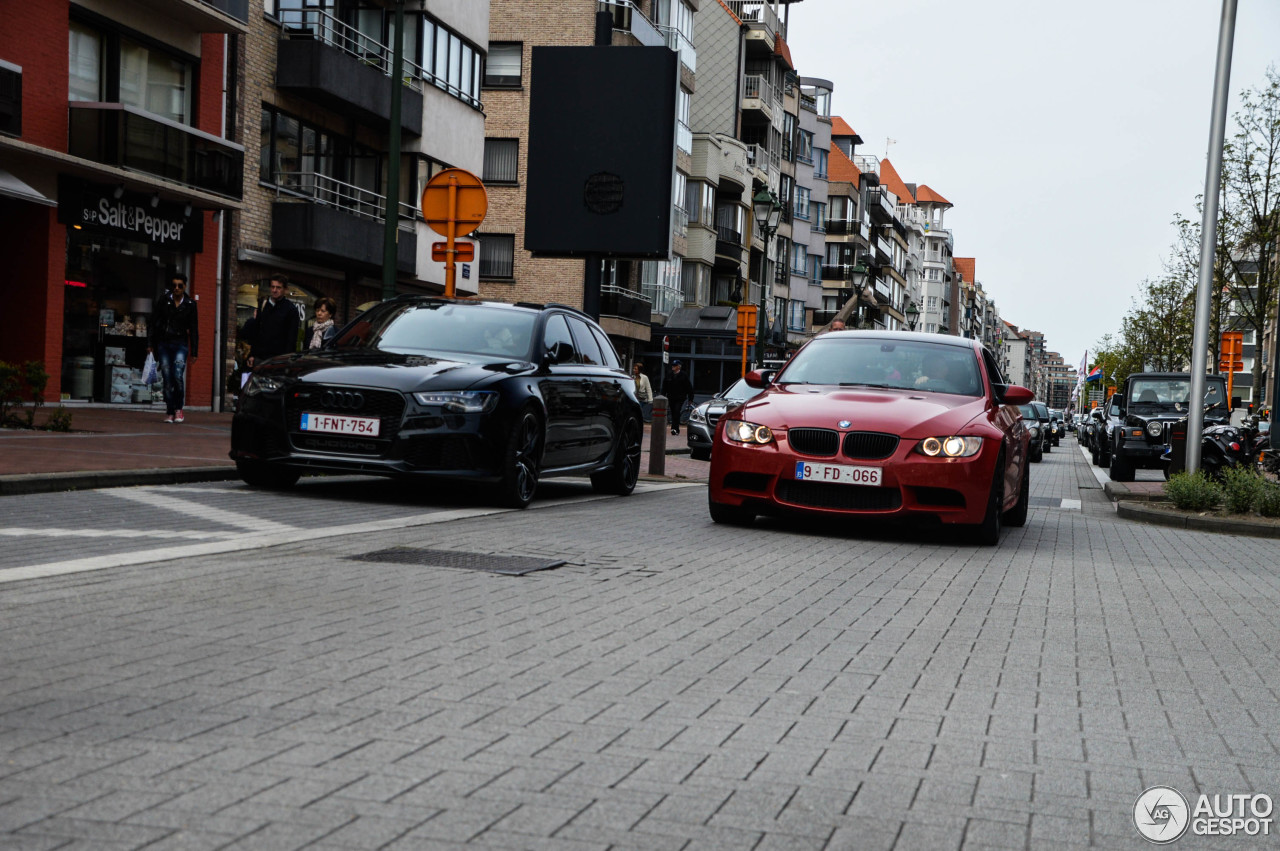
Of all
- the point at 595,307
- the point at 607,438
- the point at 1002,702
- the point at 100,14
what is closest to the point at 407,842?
the point at 1002,702

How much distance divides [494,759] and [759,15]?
231 feet

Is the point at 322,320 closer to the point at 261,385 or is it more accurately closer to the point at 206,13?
the point at 261,385

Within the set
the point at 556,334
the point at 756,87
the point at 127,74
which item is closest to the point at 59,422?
the point at 556,334

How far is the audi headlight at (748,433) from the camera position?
33.7ft

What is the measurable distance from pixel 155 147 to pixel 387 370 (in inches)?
580

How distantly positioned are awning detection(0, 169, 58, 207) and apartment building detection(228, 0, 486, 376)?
234 inches

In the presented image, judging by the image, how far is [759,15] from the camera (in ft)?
232

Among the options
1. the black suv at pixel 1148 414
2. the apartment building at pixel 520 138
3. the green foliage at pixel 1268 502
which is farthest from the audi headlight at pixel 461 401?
the apartment building at pixel 520 138

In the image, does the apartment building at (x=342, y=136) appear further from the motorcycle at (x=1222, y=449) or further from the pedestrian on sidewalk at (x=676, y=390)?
the motorcycle at (x=1222, y=449)

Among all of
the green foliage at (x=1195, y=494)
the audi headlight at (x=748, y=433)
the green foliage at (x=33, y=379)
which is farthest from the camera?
the green foliage at (x=33, y=379)

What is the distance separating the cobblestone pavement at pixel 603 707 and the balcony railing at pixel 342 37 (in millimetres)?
23076

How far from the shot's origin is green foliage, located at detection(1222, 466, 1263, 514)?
14.4 metres

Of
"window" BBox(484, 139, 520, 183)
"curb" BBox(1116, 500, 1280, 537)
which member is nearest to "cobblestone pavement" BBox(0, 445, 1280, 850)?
"curb" BBox(1116, 500, 1280, 537)

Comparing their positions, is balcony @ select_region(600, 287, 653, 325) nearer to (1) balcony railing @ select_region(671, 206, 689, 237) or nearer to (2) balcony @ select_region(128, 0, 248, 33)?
(1) balcony railing @ select_region(671, 206, 689, 237)
